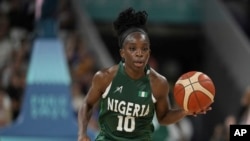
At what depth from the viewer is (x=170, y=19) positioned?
14.8m

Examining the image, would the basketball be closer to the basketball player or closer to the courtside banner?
the basketball player

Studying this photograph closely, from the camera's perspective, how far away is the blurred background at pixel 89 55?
988 centimetres

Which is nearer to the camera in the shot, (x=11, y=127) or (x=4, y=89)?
(x=11, y=127)

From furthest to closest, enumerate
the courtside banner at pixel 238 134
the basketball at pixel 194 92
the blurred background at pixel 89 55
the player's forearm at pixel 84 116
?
→ the blurred background at pixel 89 55 → the courtside banner at pixel 238 134 → the player's forearm at pixel 84 116 → the basketball at pixel 194 92

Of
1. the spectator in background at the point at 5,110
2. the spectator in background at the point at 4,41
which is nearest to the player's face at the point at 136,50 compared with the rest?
the spectator in background at the point at 5,110

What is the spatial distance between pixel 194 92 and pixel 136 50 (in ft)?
1.92

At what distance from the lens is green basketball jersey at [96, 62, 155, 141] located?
680cm

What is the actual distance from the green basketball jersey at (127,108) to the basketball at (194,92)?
10.1 inches

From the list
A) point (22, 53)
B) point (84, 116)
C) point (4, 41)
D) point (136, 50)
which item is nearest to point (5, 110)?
point (22, 53)

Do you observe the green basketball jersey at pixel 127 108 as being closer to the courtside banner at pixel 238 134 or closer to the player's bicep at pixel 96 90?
the player's bicep at pixel 96 90

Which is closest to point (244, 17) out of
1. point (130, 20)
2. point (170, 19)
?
point (170, 19)

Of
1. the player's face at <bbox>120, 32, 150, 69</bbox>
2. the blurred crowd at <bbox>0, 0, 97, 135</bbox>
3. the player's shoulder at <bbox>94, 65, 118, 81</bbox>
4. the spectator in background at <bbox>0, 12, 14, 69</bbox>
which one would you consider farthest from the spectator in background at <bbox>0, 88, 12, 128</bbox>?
the player's face at <bbox>120, 32, 150, 69</bbox>

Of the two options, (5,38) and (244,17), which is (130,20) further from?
(244,17)

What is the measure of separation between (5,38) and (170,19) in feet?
10.9
